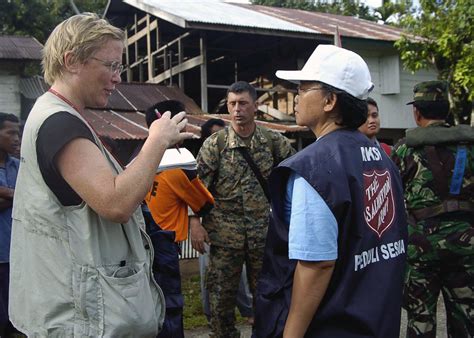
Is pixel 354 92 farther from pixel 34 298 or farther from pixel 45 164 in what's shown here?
pixel 34 298

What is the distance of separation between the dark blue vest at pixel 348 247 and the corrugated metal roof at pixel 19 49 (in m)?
9.00

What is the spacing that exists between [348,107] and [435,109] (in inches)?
76.2

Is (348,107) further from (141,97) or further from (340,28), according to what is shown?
(340,28)

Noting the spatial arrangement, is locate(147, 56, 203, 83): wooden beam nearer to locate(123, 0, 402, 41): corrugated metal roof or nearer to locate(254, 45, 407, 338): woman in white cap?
locate(123, 0, 402, 41): corrugated metal roof

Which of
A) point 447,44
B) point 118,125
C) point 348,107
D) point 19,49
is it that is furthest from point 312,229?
point 447,44

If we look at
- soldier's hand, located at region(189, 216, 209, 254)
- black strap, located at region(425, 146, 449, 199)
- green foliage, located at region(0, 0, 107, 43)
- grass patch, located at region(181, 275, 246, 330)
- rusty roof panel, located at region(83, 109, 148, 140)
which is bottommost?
grass patch, located at region(181, 275, 246, 330)

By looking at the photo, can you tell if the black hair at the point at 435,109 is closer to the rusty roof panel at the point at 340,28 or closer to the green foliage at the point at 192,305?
the green foliage at the point at 192,305

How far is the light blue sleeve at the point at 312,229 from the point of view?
1875 millimetres

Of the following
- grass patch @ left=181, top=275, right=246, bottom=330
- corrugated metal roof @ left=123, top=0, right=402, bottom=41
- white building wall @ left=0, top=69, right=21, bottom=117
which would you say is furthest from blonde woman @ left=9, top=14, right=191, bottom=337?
corrugated metal roof @ left=123, top=0, right=402, bottom=41

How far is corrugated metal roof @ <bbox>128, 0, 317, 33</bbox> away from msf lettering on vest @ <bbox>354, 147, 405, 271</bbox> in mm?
10065

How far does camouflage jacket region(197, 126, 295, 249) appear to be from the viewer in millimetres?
4449

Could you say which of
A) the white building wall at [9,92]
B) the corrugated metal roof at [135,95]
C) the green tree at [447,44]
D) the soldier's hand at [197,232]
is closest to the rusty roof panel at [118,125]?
the corrugated metal roof at [135,95]

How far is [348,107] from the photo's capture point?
2.06 metres

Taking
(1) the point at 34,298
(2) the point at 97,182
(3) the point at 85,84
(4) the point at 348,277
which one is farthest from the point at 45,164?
(4) the point at 348,277
